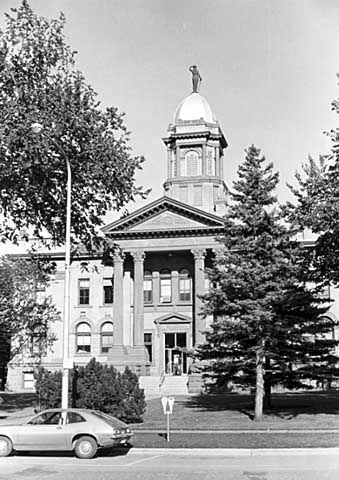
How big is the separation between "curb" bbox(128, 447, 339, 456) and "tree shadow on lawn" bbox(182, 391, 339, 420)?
10832 mm

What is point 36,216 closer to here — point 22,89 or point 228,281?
point 22,89

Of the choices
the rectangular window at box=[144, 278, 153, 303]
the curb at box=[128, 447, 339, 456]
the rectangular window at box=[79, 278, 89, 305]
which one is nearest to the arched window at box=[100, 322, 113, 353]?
the rectangular window at box=[79, 278, 89, 305]

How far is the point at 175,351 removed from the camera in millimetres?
59031

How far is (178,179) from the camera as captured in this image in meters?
→ 64.8

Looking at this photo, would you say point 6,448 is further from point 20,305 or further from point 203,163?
point 203,163

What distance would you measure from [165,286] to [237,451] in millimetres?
41418

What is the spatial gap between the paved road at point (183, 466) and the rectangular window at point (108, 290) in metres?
42.4

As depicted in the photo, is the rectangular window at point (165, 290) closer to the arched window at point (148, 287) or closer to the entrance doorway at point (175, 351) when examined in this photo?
the arched window at point (148, 287)

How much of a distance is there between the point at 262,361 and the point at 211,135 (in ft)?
129

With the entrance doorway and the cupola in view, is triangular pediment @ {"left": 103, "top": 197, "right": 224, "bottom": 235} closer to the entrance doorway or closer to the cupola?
the cupola

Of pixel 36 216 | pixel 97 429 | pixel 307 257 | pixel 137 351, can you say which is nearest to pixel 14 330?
pixel 137 351

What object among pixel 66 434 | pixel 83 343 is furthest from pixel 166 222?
pixel 66 434

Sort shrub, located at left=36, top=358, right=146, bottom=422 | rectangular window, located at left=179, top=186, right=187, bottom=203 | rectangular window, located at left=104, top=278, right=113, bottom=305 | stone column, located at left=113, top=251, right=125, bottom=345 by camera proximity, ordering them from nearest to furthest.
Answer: shrub, located at left=36, top=358, right=146, bottom=422 < stone column, located at left=113, top=251, right=125, bottom=345 < rectangular window, located at left=104, top=278, right=113, bottom=305 < rectangular window, located at left=179, top=186, right=187, bottom=203

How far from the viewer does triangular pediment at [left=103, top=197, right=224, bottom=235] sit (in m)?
56.6
